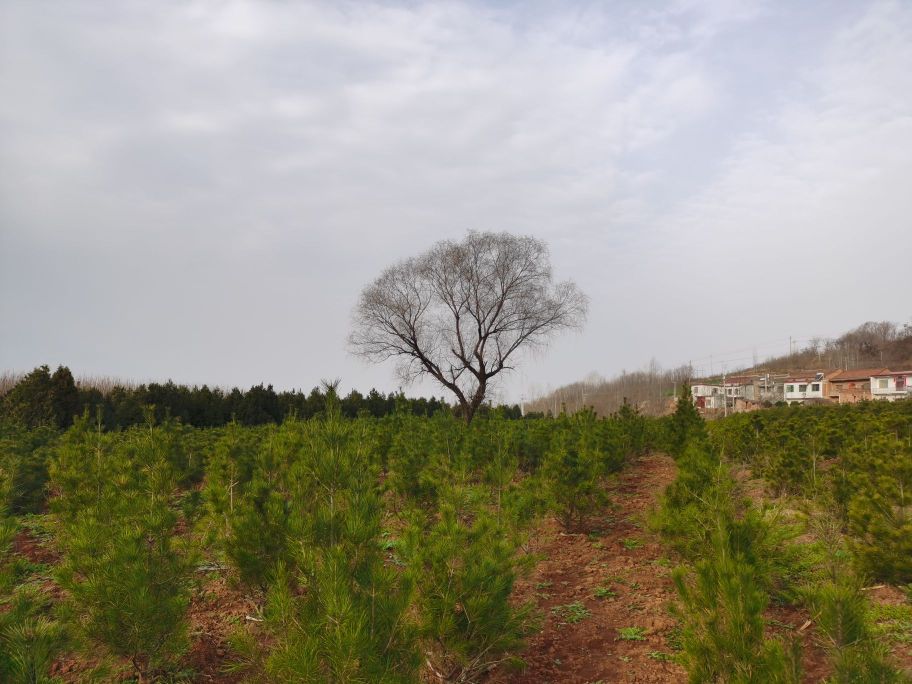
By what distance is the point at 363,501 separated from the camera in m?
3.80

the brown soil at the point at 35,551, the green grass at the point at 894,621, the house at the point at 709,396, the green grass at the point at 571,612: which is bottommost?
the green grass at the point at 571,612

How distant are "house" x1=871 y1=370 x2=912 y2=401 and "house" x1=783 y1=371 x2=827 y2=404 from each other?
16.1ft

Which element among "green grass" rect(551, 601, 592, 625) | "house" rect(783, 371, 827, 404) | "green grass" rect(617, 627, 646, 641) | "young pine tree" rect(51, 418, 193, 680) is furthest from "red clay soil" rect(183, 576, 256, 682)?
"house" rect(783, 371, 827, 404)

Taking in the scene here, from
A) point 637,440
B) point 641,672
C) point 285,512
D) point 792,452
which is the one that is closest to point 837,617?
point 641,672

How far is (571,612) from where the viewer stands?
232 inches

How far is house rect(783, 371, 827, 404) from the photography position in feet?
186

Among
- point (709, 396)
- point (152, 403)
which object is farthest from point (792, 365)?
point (152, 403)

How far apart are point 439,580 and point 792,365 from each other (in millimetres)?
97180

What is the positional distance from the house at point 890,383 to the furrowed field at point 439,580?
48.8 meters

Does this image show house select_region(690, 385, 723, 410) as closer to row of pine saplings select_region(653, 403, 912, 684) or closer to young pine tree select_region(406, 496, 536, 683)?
row of pine saplings select_region(653, 403, 912, 684)

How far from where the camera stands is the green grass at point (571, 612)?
18.8 ft

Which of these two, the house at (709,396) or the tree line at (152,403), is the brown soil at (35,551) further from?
the house at (709,396)

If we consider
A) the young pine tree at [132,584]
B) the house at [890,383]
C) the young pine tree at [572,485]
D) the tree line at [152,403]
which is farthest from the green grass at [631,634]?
the house at [890,383]

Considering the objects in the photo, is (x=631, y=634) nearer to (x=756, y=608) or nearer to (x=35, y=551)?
(x=756, y=608)
